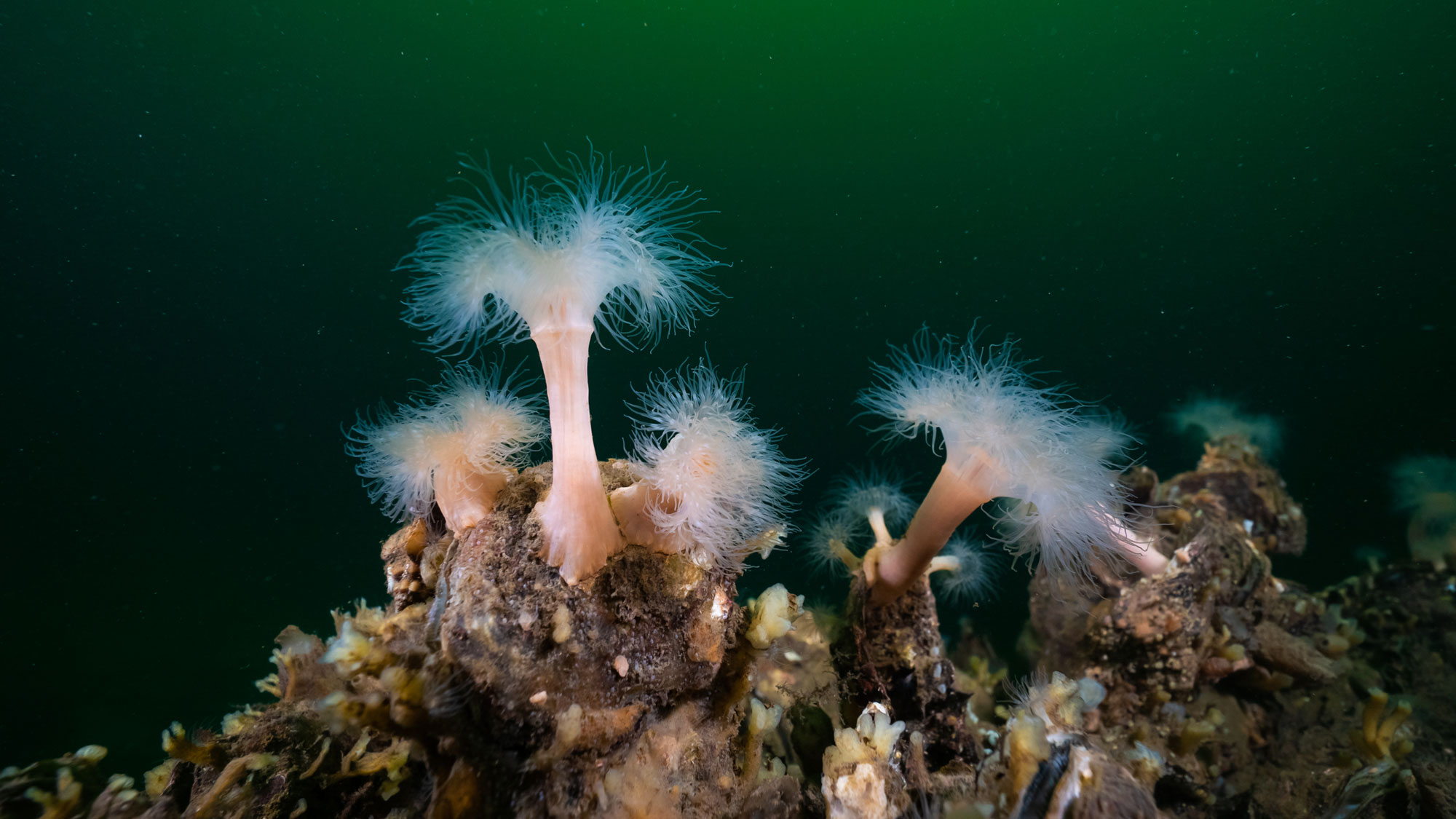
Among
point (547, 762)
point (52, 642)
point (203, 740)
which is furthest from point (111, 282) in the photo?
point (547, 762)

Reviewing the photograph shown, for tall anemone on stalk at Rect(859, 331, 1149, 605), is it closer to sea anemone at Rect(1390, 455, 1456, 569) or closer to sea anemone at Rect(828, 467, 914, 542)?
sea anemone at Rect(828, 467, 914, 542)

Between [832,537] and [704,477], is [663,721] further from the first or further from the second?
[832,537]

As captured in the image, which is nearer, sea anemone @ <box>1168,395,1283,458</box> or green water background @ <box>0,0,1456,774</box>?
sea anemone @ <box>1168,395,1283,458</box>

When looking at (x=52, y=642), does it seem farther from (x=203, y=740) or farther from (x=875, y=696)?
(x=875, y=696)

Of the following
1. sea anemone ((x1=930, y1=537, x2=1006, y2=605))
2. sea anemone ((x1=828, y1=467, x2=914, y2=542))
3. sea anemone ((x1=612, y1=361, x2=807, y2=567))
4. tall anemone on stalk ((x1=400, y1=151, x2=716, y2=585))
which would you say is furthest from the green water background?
tall anemone on stalk ((x1=400, y1=151, x2=716, y2=585))

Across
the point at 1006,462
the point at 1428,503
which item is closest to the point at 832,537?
the point at 1006,462
